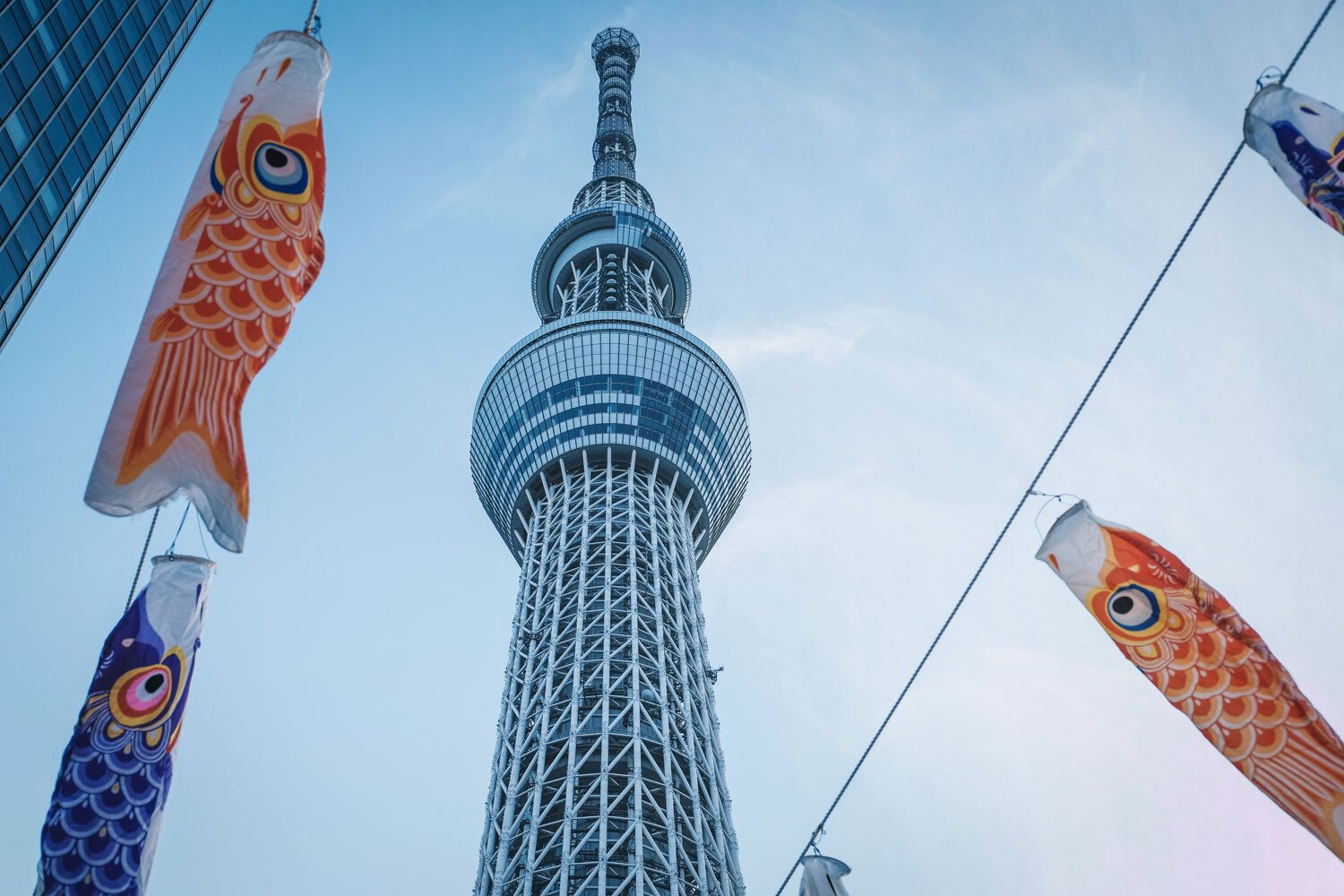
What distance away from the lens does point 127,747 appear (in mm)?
13820

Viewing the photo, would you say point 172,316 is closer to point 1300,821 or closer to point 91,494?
point 91,494

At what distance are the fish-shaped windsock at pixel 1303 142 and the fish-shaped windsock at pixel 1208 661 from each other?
6869 mm

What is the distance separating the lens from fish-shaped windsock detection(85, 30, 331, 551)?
1296cm

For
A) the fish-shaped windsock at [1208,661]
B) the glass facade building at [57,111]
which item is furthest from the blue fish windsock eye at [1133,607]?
the glass facade building at [57,111]

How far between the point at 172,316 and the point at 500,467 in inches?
2511

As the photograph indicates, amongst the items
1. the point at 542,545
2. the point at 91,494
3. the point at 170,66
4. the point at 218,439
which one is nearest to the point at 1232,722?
the point at 218,439

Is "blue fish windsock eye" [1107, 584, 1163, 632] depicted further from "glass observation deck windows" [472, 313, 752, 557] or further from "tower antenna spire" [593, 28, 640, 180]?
"tower antenna spire" [593, 28, 640, 180]

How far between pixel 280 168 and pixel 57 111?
48399mm

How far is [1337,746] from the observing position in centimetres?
1692

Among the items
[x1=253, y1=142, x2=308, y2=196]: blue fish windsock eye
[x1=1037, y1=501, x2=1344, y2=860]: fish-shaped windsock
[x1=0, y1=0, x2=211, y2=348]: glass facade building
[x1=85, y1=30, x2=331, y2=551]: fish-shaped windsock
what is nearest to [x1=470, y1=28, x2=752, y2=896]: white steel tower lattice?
[x1=0, y1=0, x2=211, y2=348]: glass facade building

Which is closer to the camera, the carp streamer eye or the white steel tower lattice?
the carp streamer eye

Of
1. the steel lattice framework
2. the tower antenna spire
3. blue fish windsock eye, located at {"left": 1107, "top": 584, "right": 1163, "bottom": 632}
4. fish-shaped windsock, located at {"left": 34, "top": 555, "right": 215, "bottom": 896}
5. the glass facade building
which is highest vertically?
the tower antenna spire

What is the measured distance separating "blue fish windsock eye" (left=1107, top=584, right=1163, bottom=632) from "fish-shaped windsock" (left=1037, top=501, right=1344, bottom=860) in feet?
0.06

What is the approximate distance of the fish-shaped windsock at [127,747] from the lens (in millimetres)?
12930
